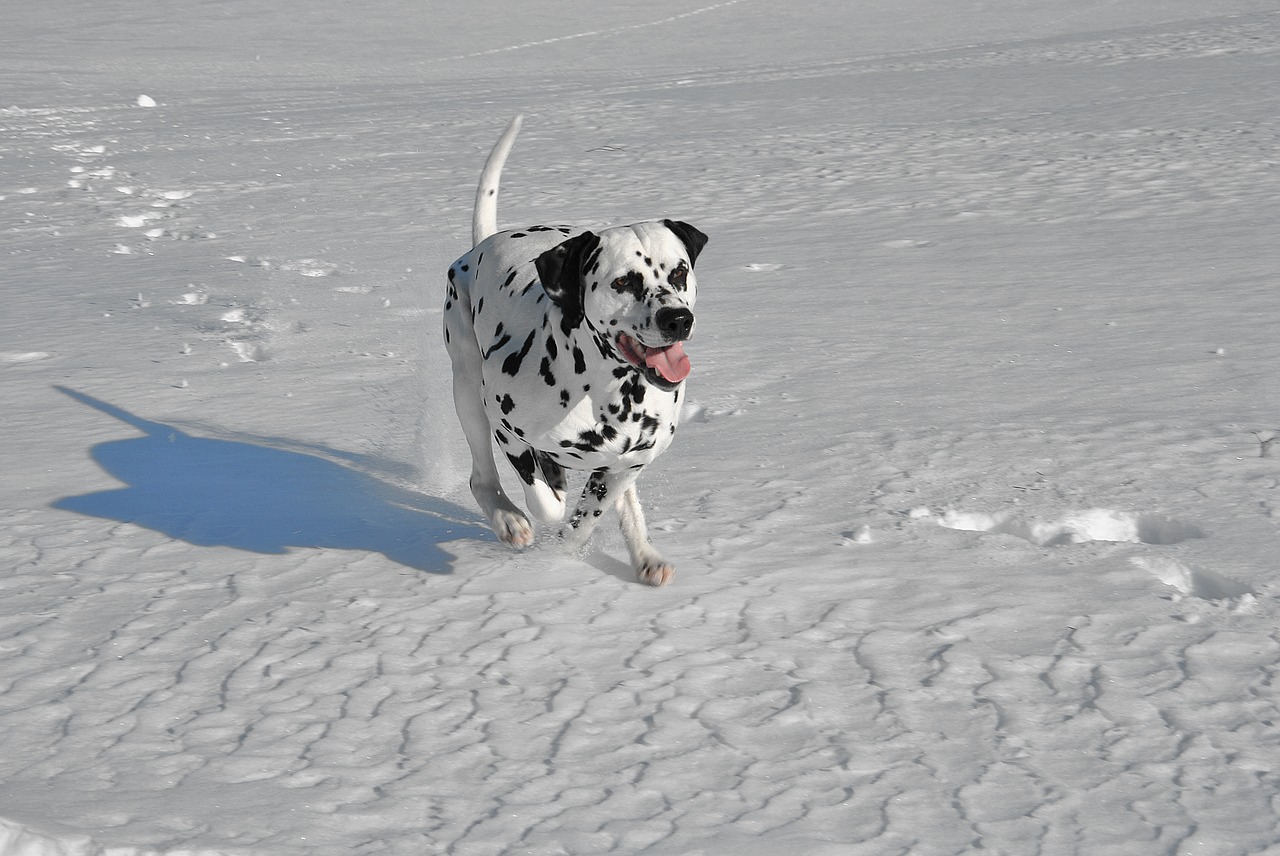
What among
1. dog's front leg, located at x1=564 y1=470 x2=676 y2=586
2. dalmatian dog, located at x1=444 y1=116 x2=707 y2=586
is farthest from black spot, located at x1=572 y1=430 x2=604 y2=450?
dog's front leg, located at x1=564 y1=470 x2=676 y2=586

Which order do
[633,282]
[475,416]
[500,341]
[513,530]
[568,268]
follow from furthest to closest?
[475,416] → [513,530] → [500,341] → [568,268] → [633,282]

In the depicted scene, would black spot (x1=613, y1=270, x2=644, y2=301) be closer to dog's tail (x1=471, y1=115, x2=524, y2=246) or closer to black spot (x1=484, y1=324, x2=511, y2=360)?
black spot (x1=484, y1=324, x2=511, y2=360)

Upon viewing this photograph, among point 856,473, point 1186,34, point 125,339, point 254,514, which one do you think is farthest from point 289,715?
point 1186,34

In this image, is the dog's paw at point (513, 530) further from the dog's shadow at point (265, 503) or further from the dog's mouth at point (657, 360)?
the dog's mouth at point (657, 360)

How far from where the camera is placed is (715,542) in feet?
13.7

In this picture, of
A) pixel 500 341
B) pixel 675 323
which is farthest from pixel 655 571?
pixel 675 323

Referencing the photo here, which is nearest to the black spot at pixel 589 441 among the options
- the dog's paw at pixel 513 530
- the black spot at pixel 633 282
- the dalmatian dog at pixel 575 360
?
the dalmatian dog at pixel 575 360

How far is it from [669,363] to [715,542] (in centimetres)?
100

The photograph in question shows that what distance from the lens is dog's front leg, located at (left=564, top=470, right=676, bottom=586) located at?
12.7ft

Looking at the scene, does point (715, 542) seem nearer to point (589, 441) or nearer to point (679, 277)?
point (589, 441)

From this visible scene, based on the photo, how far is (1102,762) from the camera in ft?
9.39

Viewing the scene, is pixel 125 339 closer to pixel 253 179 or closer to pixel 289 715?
pixel 289 715

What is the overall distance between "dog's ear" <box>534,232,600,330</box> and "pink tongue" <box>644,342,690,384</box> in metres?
0.26

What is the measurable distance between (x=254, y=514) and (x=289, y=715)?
4.96 feet
